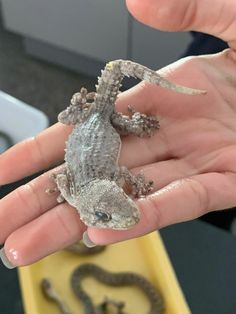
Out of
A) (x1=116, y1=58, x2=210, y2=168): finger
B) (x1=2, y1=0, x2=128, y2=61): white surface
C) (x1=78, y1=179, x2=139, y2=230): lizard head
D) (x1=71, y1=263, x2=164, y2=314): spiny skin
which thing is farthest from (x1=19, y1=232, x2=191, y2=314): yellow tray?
(x1=2, y1=0, x2=128, y2=61): white surface

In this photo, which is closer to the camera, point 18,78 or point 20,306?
point 20,306

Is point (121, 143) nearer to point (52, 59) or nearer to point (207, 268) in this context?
point (207, 268)

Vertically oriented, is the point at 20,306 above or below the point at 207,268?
below

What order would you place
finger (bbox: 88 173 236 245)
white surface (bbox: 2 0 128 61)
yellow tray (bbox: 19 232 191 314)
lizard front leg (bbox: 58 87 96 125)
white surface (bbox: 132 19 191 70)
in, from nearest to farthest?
finger (bbox: 88 173 236 245) → lizard front leg (bbox: 58 87 96 125) → yellow tray (bbox: 19 232 191 314) → white surface (bbox: 132 19 191 70) → white surface (bbox: 2 0 128 61)

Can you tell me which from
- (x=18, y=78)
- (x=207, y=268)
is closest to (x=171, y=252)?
(x=207, y=268)

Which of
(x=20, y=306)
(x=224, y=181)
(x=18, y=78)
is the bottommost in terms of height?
(x=18, y=78)

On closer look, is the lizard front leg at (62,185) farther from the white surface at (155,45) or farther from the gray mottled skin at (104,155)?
the white surface at (155,45)

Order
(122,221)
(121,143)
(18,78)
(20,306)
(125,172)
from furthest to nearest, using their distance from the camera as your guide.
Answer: (18,78), (20,306), (121,143), (125,172), (122,221)

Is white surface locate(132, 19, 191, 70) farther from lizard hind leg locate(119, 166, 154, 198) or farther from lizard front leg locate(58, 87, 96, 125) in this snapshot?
lizard hind leg locate(119, 166, 154, 198)
